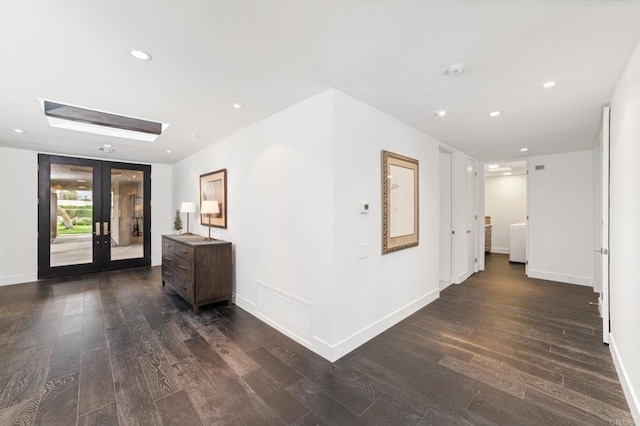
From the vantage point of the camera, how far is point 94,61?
6.84ft

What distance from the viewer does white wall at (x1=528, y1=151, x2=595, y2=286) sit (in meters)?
5.02

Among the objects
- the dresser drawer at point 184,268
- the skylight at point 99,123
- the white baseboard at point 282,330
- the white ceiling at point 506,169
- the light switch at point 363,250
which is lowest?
the white baseboard at point 282,330

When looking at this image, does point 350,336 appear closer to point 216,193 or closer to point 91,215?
point 216,193

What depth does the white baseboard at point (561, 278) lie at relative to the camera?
4965 mm

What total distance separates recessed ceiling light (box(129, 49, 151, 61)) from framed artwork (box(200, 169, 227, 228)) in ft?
7.53

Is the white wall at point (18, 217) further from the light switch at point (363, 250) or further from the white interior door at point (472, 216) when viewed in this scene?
the white interior door at point (472, 216)

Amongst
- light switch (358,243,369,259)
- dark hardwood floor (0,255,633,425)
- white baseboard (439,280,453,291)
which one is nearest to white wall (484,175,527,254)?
white baseboard (439,280,453,291)

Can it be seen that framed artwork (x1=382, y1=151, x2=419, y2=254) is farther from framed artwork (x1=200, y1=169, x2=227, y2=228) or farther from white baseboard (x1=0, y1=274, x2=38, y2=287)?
white baseboard (x1=0, y1=274, x2=38, y2=287)

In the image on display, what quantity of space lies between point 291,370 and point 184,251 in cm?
249

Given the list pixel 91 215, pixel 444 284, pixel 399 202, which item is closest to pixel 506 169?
pixel 444 284

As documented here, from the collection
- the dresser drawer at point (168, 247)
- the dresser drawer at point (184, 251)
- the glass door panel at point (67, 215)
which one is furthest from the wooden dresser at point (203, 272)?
the glass door panel at point (67, 215)

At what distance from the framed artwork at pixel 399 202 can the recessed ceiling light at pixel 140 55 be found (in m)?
2.36

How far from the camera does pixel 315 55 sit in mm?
1991

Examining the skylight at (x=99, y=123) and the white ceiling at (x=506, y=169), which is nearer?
the skylight at (x=99, y=123)
